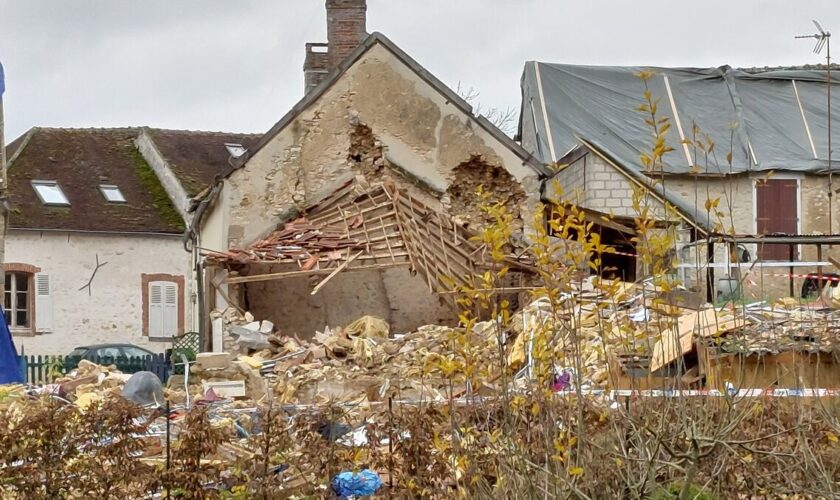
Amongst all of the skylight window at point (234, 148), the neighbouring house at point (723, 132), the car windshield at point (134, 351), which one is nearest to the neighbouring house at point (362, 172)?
the neighbouring house at point (723, 132)

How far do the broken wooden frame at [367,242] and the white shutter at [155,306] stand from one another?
39.9 feet

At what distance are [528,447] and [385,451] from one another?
2.01 metres

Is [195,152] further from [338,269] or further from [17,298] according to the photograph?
[338,269]

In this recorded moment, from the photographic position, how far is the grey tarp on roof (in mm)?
28234

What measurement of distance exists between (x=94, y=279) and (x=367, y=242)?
46.4ft

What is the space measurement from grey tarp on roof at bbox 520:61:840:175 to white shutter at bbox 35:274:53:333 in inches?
503

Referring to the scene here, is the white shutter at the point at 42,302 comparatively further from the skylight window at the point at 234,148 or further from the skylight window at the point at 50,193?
the skylight window at the point at 234,148

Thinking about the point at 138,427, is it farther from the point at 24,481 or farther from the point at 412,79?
the point at 412,79

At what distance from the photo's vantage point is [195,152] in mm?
36250

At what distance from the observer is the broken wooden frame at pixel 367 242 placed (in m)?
19.9

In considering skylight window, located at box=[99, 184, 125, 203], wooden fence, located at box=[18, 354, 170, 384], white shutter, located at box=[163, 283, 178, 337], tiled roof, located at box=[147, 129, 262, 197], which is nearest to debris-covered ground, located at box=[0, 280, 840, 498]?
wooden fence, located at box=[18, 354, 170, 384]

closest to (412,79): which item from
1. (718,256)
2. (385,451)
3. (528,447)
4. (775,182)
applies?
(718,256)

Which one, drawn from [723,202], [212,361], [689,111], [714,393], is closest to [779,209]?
[723,202]

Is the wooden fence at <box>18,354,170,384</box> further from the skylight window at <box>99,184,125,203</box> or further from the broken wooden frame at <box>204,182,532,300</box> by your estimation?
the skylight window at <box>99,184,125,203</box>
